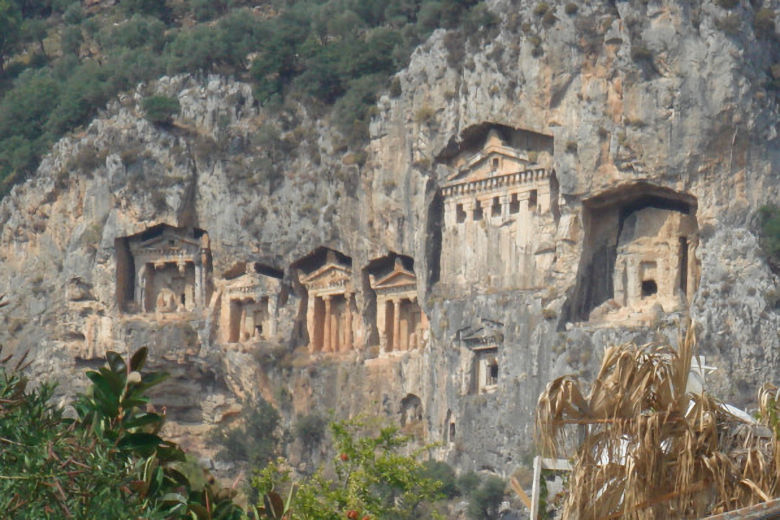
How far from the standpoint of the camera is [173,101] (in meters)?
66.2

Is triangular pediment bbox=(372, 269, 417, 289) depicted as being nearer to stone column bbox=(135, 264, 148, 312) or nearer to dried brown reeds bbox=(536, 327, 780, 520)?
stone column bbox=(135, 264, 148, 312)

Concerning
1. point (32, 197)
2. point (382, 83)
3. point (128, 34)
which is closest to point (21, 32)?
point (128, 34)

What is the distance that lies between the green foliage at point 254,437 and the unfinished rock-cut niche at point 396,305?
4.11m

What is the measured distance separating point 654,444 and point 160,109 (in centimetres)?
4481

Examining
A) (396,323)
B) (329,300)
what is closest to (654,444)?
(396,323)

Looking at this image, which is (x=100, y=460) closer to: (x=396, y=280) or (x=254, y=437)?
(x=396, y=280)

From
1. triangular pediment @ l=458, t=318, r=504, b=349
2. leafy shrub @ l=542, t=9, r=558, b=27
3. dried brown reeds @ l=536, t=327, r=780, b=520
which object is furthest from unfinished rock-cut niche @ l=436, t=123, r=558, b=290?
dried brown reeds @ l=536, t=327, r=780, b=520

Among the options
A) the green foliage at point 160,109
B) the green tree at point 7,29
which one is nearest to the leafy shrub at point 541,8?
the green foliage at point 160,109

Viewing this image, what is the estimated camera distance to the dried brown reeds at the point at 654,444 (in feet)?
73.1

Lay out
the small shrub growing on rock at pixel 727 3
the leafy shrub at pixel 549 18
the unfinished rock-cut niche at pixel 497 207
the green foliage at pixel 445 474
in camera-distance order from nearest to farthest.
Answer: the small shrub growing on rock at pixel 727 3 < the green foliage at pixel 445 474 < the leafy shrub at pixel 549 18 < the unfinished rock-cut niche at pixel 497 207

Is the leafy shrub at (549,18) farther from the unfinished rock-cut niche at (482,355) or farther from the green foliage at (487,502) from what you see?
the green foliage at (487,502)

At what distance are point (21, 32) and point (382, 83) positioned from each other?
983 inches

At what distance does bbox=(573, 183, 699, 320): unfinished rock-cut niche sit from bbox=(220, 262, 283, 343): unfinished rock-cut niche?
11.5m

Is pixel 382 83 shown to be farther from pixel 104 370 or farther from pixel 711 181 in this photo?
pixel 104 370
